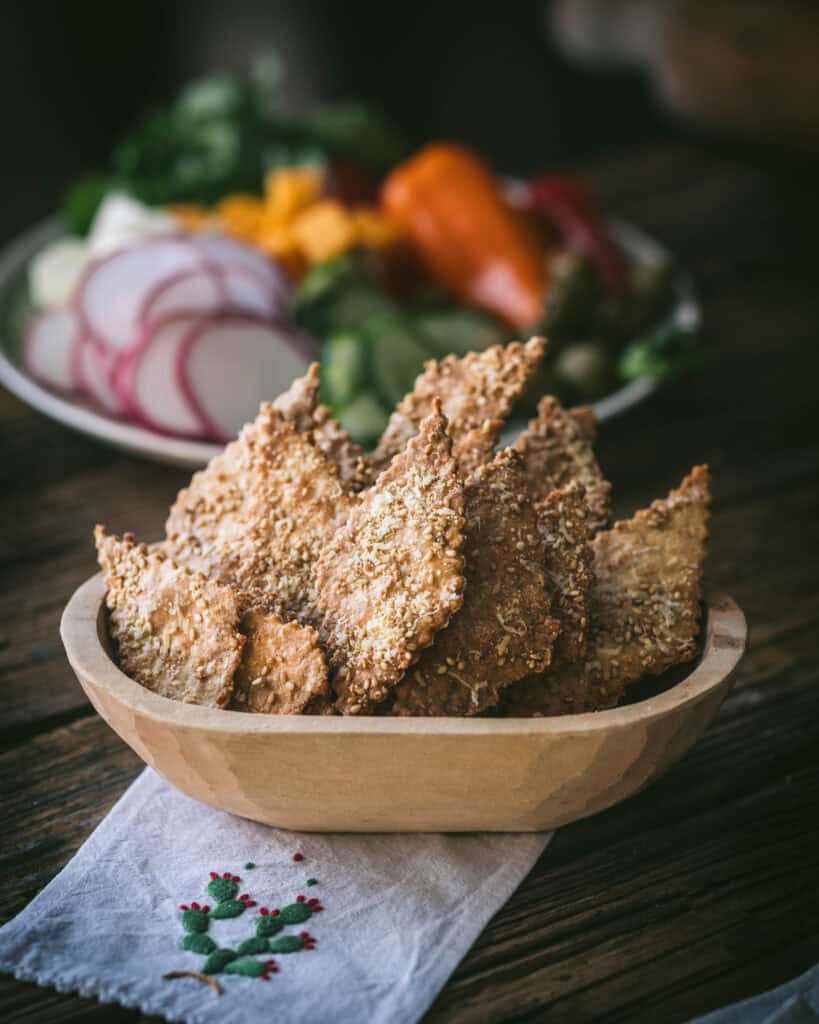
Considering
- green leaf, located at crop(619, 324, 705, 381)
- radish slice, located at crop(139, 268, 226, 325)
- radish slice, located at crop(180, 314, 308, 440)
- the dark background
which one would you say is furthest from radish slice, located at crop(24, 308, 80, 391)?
the dark background

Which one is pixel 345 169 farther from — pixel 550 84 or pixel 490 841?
pixel 550 84

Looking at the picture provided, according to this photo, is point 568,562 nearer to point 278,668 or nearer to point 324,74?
point 278,668

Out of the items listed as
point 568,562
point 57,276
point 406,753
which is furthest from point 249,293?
point 406,753

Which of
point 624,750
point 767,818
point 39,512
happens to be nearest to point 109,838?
point 624,750

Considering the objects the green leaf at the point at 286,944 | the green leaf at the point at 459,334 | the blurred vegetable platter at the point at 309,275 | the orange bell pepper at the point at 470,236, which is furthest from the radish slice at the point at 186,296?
the green leaf at the point at 286,944

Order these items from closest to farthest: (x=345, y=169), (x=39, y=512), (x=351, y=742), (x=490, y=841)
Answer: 1. (x=351, y=742)
2. (x=490, y=841)
3. (x=39, y=512)
4. (x=345, y=169)

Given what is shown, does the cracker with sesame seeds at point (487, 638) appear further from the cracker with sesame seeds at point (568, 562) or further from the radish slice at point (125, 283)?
the radish slice at point (125, 283)
